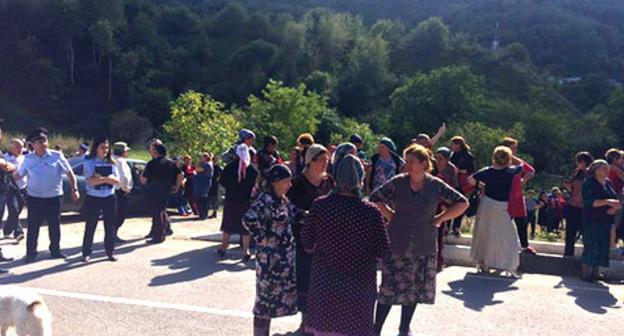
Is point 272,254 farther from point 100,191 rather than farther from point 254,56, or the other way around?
point 254,56

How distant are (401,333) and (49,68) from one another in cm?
8347

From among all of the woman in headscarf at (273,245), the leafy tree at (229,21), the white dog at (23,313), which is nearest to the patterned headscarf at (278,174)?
the woman in headscarf at (273,245)

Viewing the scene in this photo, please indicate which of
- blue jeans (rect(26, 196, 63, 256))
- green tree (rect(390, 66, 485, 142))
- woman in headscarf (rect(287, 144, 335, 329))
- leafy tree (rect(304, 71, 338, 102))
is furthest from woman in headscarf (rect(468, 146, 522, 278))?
leafy tree (rect(304, 71, 338, 102))

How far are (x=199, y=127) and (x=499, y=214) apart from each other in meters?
15.3

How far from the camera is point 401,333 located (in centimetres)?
560

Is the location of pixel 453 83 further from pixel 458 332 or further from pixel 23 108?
pixel 458 332

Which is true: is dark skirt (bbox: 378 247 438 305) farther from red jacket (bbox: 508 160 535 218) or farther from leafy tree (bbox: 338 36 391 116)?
leafy tree (bbox: 338 36 391 116)

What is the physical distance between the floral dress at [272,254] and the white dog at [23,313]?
5.44ft

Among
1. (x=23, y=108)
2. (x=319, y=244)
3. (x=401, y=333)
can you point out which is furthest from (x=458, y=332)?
(x=23, y=108)

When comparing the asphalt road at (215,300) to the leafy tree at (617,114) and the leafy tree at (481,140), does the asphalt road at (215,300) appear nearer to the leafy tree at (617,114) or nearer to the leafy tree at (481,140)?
A: the leafy tree at (481,140)

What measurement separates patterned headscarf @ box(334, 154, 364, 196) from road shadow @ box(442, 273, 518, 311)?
3324 millimetres

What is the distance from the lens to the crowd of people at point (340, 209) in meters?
4.18

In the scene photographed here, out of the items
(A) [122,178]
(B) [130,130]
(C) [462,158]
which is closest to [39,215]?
(A) [122,178]

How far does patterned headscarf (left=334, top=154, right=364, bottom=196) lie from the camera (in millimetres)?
4207
